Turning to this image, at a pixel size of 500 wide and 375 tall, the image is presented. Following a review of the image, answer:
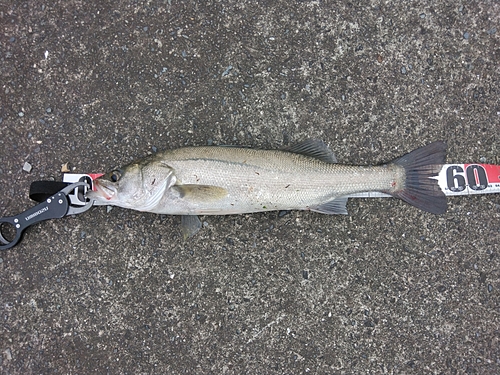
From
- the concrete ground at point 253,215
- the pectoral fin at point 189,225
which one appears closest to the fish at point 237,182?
the pectoral fin at point 189,225

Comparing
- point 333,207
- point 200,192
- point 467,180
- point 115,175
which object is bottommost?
point 467,180

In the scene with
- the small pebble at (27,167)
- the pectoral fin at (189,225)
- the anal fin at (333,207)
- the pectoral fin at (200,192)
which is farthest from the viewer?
the small pebble at (27,167)

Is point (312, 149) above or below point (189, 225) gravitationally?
above

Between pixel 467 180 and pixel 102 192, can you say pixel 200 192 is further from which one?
pixel 467 180

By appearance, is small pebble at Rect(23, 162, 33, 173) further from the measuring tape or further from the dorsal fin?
the dorsal fin

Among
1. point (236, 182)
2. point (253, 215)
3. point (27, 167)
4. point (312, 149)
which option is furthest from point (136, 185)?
point (312, 149)

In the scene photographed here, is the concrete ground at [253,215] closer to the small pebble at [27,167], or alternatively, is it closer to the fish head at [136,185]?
the small pebble at [27,167]

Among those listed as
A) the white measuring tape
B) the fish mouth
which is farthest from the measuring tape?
the fish mouth
